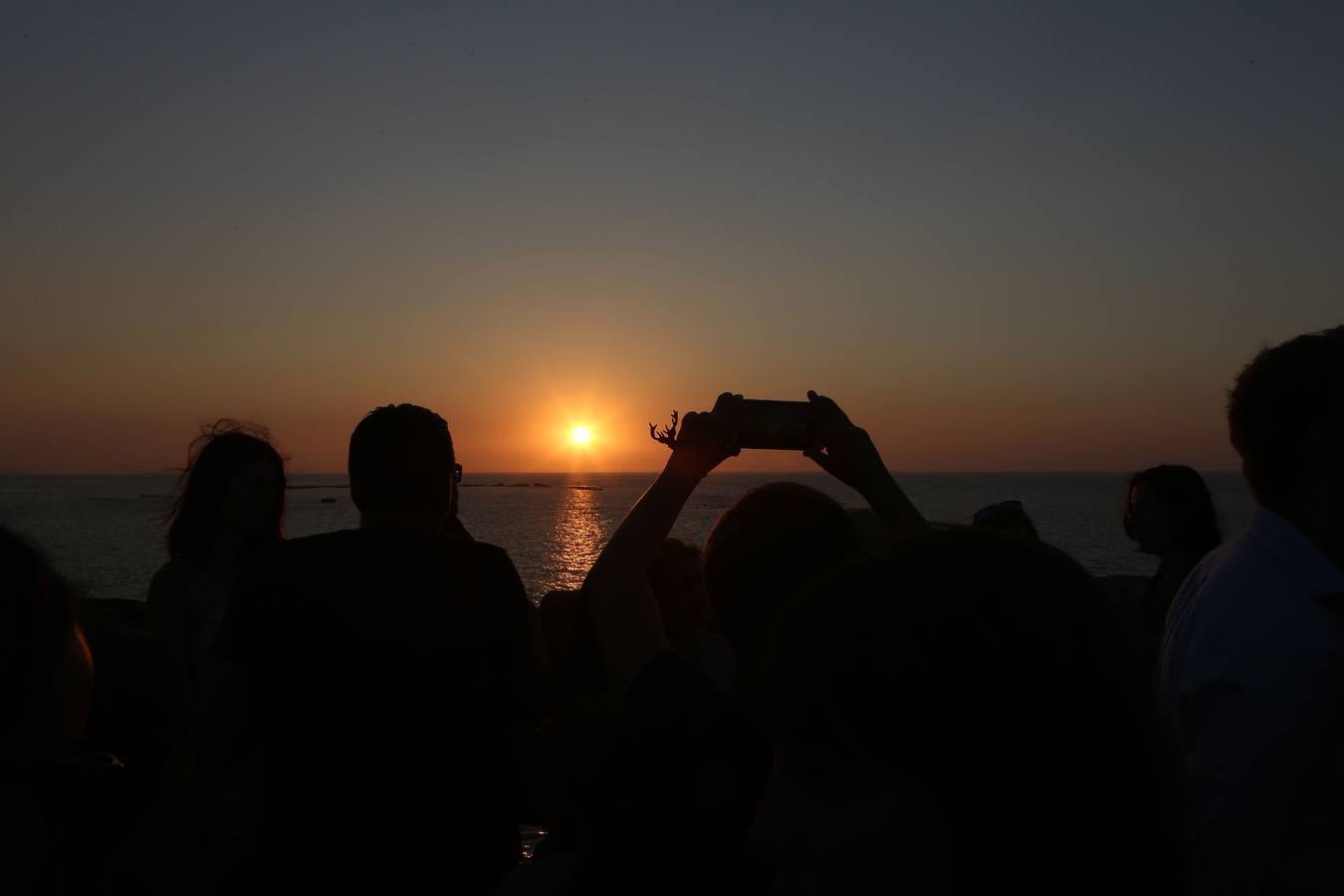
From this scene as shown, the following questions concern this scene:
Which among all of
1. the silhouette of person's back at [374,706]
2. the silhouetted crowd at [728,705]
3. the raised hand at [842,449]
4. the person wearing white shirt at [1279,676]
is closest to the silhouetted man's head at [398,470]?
the silhouetted crowd at [728,705]

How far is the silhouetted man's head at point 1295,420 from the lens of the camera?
2471 mm

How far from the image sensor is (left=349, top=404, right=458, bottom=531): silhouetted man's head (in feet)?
11.2

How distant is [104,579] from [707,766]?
4420 cm

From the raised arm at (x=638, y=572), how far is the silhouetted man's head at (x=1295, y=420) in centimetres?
146

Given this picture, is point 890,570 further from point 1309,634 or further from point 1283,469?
point 1283,469

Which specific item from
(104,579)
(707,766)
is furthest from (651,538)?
(104,579)

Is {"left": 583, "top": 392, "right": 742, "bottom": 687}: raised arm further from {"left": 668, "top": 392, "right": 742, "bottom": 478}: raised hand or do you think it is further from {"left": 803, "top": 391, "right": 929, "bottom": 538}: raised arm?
{"left": 803, "top": 391, "right": 929, "bottom": 538}: raised arm

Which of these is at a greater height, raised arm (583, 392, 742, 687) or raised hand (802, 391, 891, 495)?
raised hand (802, 391, 891, 495)

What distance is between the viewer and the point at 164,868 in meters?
3.49

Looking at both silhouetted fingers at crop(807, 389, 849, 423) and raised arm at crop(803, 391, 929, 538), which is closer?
raised arm at crop(803, 391, 929, 538)

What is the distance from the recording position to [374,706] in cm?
316

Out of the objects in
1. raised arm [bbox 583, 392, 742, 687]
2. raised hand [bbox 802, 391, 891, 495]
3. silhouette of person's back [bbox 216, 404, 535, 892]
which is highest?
raised hand [bbox 802, 391, 891, 495]

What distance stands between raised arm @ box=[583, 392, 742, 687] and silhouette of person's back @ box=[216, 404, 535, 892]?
81 centimetres

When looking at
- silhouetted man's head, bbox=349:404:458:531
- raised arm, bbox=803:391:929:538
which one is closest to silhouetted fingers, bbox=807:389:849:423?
raised arm, bbox=803:391:929:538
